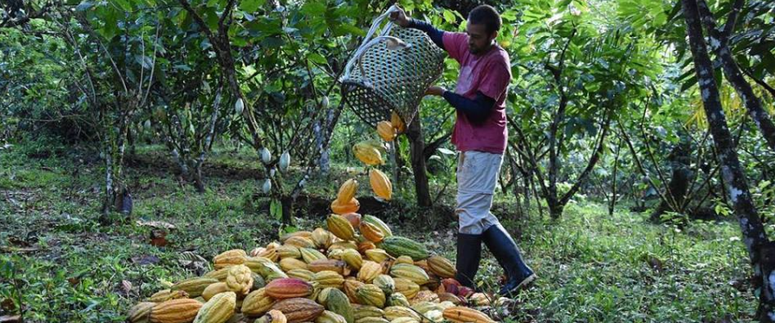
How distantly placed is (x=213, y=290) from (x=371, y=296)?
2.10ft

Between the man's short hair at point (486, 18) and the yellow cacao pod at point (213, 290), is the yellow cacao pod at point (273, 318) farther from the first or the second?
the man's short hair at point (486, 18)

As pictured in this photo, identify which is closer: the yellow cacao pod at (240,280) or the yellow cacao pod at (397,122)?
the yellow cacao pod at (240,280)

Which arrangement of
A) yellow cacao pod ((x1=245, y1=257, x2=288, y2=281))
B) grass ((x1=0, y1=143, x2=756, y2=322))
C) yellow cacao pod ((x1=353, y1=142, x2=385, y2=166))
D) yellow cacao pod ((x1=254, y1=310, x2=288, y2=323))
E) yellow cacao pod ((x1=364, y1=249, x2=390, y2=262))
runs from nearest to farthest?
yellow cacao pod ((x1=254, y1=310, x2=288, y2=323)), grass ((x1=0, y1=143, x2=756, y2=322)), yellow cacao pod ((x1=245, y1=257, x2=288, y2=281)), yellow cacao pod ((x1=364, y1=249, x2=390, y2=262)), yellow cacao pod ((x1=353, y1=142, x2=385, y2=166))

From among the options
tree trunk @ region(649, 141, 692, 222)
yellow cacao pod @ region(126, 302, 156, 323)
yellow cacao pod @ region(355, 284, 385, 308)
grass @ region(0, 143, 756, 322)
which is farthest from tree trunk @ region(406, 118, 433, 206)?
tree trunk @ region(649, 141, 692, 222)

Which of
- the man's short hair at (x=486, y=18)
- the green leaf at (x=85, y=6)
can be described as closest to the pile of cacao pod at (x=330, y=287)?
the man's short hair at (x=486, y=18)

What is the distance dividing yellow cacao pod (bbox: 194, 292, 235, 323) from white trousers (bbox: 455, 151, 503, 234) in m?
1.27

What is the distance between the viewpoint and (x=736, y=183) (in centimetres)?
240

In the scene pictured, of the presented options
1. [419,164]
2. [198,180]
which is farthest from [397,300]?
[198,180]

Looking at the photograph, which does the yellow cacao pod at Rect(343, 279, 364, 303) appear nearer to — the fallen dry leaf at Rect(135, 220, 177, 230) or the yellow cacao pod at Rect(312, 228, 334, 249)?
the yellow cacao pod at Rect(312, 228, 334, 249)

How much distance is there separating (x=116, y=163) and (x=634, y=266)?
3.32m

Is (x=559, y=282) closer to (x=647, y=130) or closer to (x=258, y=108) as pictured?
(x=647, y=130)

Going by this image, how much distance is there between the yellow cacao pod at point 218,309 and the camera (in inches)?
87.0

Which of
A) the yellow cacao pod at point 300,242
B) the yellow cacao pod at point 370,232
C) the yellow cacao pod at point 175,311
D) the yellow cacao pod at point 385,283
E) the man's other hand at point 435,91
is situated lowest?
the yellow cacao pod at point 175,311

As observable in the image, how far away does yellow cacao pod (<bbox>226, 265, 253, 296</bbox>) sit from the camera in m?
2.42
